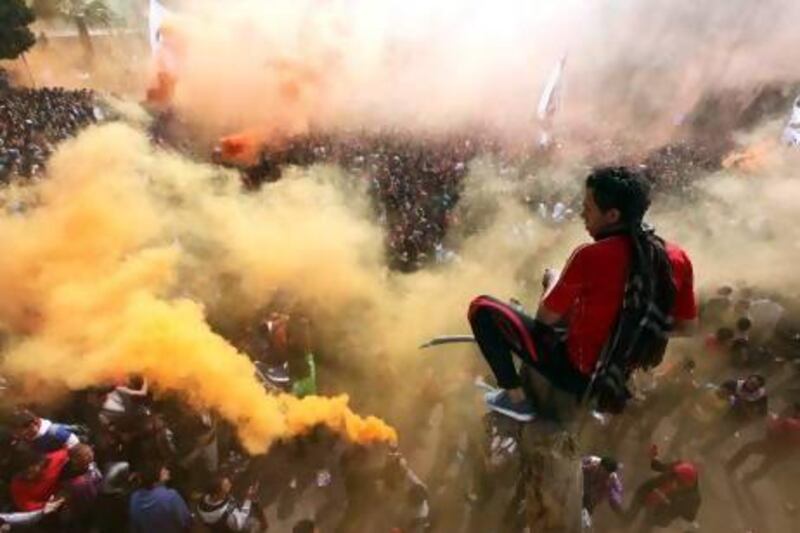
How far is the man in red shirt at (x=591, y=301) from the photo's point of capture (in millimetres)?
3230

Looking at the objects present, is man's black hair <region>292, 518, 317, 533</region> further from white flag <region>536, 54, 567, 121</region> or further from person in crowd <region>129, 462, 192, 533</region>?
white flag <region>536, 54, 567, 121</region>

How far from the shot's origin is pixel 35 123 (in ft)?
42.7

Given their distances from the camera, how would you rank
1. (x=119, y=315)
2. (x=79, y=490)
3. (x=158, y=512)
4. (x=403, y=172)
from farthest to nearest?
1. (x=403, y=172)
2. (x=119, y=315)
3. (x=79, y=490)
4. (x=158, y=512)

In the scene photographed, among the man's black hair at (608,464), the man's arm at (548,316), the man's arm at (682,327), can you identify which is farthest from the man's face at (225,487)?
the man's arm at (682,327)

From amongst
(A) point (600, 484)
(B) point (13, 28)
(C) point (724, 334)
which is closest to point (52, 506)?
(A) point (600, 484)

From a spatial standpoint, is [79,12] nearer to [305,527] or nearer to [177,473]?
[177,473]

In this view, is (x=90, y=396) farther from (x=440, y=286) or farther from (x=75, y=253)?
(x=440, y=286)

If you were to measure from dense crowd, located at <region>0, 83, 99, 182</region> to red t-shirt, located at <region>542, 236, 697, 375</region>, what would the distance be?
7871mm

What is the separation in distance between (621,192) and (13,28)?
65.2 feet

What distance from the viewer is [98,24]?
25.7m

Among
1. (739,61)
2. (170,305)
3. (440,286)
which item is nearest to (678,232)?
(440,286)

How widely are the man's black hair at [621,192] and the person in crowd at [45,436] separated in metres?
4.25

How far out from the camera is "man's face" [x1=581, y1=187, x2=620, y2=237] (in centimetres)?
324

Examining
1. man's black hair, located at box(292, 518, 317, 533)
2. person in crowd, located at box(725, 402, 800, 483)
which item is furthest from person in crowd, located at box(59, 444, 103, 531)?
person in crowd, located at box(725, 402, 800, 483)
